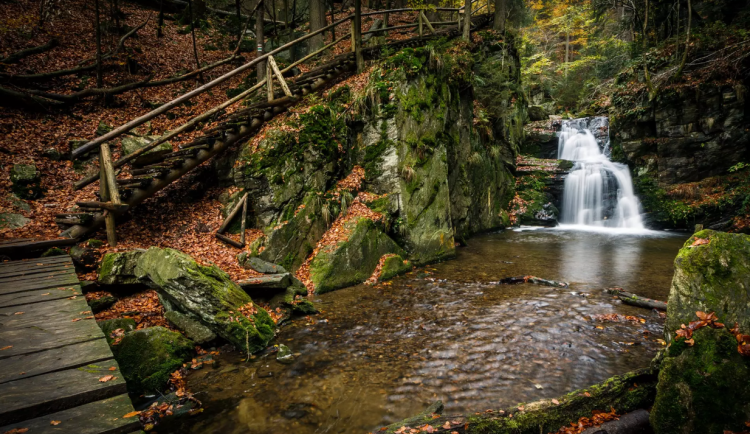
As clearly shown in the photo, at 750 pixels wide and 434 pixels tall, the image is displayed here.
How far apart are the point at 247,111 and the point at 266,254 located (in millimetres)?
4575

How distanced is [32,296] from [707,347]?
24.2ft

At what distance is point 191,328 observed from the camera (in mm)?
5363

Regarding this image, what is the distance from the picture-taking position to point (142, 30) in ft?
57.7

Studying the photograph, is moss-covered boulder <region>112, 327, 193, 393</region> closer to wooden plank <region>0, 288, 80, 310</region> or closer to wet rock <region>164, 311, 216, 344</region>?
wet rock <region>164, 311, 216, 344</region>

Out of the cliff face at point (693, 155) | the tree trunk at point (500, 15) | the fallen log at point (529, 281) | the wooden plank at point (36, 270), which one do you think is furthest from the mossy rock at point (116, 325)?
the tree trunk at point (500, 15)

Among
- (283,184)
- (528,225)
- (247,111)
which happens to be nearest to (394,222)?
(283,184)

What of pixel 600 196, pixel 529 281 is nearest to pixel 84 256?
pixel 529 281

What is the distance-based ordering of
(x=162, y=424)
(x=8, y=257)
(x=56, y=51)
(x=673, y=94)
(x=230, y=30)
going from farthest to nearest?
1. (x=230, y=30)
2. (x=673, y=94)
3. (x=56, y=51)
4. (x=8, y=257)
5. (x=162, y=424)

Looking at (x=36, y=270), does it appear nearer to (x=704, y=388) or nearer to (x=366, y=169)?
(x=366, y=169)

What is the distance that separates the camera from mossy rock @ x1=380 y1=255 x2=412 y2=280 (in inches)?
345

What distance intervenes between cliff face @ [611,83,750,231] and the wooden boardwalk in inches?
670

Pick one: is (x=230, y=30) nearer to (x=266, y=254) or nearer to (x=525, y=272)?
(x=266, y=254)

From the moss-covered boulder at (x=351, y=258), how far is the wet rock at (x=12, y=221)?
6630mm

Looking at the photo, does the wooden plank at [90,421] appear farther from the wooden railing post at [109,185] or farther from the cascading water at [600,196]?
the cascading water at [600,196]
